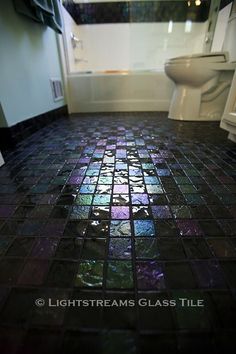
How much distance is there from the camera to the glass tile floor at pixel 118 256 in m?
0.30

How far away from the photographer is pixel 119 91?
2143mm

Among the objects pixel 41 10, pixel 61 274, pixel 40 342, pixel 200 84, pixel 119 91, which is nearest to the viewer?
pixel 40 342

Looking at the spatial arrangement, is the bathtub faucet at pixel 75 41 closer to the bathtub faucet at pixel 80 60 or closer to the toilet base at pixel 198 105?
the bathtub faucet at pixel 80 60

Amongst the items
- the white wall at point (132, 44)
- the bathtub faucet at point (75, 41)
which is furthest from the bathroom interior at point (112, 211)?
the white wall at point (132, 44)

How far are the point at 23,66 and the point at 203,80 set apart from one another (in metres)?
1.29

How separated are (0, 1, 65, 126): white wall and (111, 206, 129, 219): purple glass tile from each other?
0.91 meters

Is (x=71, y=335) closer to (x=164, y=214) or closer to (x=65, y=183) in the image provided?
(x=164, y=214)

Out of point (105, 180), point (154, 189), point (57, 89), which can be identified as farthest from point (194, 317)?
point (57, 89)

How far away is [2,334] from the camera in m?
0.30

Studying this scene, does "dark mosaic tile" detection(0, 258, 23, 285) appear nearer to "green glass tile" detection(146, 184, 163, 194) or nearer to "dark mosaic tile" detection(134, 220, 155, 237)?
"dark mosaic tile" detection(134, 220, 155, 237)

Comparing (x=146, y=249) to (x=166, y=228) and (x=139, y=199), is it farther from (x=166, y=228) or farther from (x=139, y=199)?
(x=139, y=199)

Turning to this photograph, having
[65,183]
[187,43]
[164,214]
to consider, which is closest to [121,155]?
[65,183]

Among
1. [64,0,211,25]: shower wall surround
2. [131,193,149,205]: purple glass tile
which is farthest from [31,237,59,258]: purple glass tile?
[64,0,211,25]: shower wall surround

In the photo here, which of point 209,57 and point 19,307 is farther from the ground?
point 209,57
